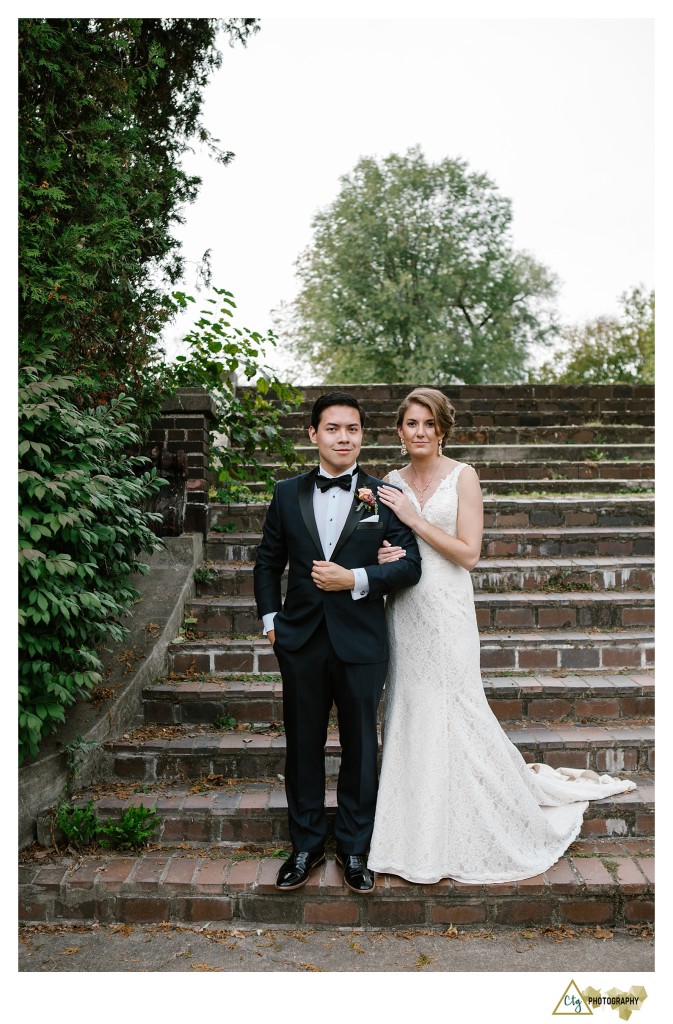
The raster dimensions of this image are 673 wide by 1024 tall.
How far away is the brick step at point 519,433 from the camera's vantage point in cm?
781

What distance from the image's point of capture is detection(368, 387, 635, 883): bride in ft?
10.2

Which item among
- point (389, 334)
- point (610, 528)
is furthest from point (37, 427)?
point (389, 334)

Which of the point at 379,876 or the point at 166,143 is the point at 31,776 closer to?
the point at 379,876

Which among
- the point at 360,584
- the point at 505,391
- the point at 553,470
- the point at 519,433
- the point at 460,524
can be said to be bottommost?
the point at 360,584

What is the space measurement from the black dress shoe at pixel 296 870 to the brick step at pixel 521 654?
1.43 meters

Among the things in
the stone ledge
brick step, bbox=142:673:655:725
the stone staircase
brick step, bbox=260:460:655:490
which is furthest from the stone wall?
brick step, bbox=260:460:655:490

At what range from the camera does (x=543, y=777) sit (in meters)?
3.56

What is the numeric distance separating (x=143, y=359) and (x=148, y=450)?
680 millimetres

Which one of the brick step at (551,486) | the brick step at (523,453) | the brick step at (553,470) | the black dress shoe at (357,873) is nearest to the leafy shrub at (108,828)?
the black dress shoe at (357,873)

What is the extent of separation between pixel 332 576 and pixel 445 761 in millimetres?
890

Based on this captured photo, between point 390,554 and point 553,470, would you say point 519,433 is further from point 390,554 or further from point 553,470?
point 390,554

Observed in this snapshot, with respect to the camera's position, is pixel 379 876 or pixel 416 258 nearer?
pixel 379 876

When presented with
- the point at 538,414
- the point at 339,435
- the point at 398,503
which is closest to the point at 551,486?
the point at 538,414

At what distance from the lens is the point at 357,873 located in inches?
121
